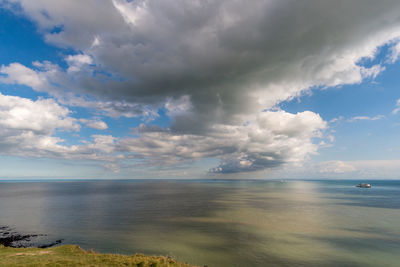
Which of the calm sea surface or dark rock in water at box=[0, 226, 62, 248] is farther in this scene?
dark rock in water at box=[0, 226, 62, 248]

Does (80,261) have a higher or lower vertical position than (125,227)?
higher

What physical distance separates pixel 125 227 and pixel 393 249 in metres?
59.3

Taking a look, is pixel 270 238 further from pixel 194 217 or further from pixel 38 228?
pixel 38 228

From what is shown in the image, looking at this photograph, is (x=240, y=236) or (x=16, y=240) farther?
(x=240, y=236)

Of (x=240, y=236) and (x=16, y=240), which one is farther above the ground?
(x=16, y=240)

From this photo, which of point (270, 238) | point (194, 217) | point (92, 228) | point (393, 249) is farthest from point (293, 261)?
point (92, 228)

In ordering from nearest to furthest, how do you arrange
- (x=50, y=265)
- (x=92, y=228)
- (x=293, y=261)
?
(x=50, y=265) < (x=293, y=261) < (x=92, y=228)

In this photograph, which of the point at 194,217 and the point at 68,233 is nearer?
the point at 68,233

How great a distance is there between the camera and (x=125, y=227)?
54.8 metres

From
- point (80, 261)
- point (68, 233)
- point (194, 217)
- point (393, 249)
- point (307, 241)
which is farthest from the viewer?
point (194, 217)

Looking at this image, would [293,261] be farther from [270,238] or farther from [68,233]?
[68,233]

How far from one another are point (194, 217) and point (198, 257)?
33.4 meters

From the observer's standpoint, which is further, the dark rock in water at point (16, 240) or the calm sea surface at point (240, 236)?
the dark rock in water at point (16, 240)

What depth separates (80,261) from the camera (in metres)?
26.2
